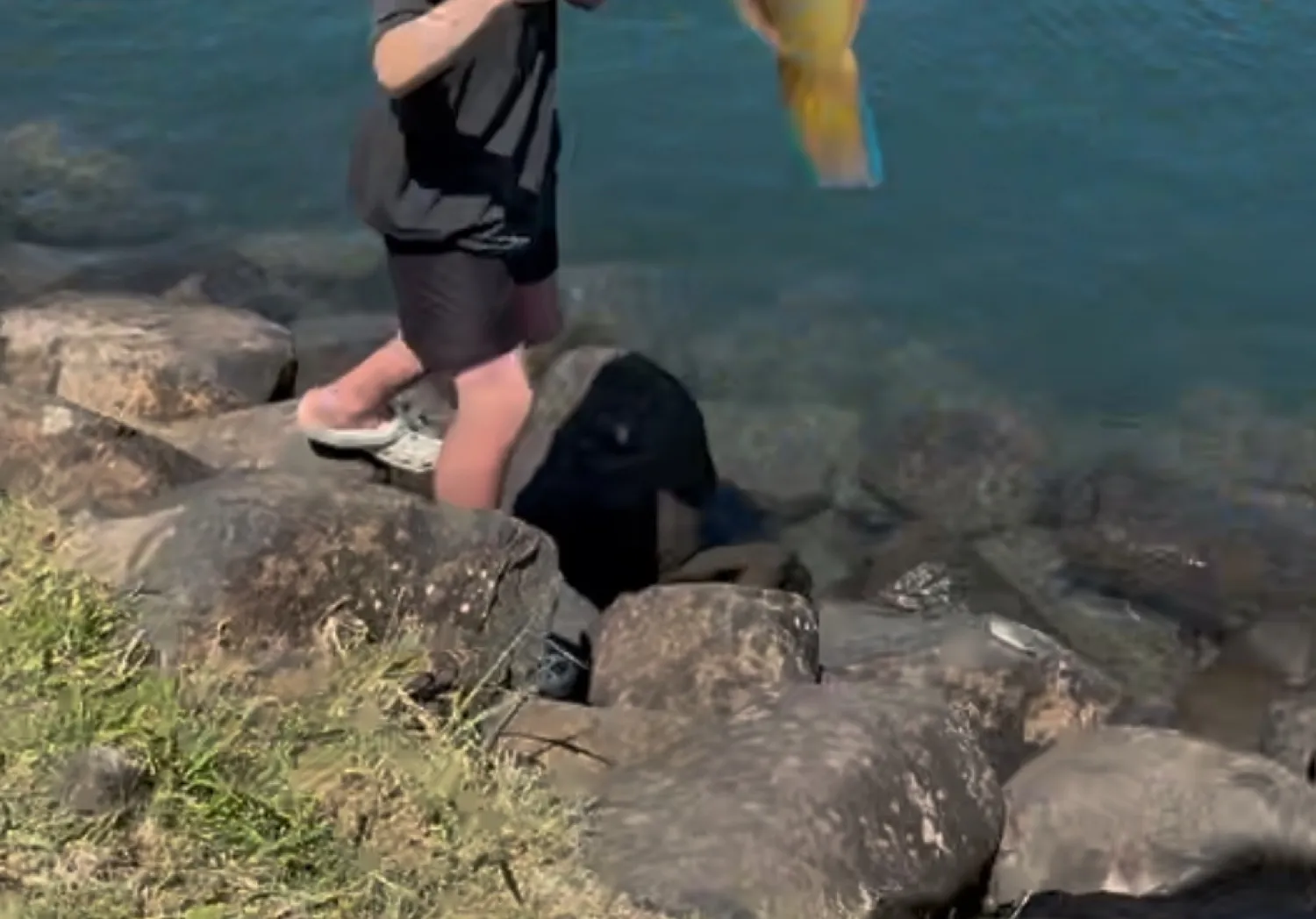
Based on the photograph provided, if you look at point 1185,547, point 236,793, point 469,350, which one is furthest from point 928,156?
point 236,793

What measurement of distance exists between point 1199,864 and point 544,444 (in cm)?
267

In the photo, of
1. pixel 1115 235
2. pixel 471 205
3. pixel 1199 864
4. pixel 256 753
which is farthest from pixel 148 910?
pixel 1115 235

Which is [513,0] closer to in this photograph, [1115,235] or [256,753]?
[256,753]

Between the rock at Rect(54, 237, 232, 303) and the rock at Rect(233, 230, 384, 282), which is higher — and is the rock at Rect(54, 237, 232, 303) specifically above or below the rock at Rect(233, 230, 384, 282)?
below

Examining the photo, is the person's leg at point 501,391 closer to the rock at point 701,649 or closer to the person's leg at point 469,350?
the person's leg at point 469,350

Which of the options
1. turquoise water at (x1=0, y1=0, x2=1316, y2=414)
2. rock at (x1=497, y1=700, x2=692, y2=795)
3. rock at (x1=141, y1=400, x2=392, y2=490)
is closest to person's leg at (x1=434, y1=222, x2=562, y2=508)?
rock at (x1=141, y1=400, x2=392, y2=490)

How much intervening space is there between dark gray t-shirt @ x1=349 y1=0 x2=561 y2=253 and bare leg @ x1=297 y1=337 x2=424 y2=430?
2.58 feet

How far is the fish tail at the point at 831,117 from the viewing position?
12.6 ft

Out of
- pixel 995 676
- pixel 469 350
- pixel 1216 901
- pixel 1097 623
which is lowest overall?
pixel 1097 623

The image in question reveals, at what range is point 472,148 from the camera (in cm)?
476

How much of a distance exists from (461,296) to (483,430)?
41 cm

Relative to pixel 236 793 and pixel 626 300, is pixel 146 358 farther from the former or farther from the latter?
pixel 236 793

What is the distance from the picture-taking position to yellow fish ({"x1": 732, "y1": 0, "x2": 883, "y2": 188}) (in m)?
3.77

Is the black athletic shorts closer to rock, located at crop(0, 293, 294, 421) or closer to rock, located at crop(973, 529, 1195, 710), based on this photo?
rock, located at crop(0, 293, 294, 421)
